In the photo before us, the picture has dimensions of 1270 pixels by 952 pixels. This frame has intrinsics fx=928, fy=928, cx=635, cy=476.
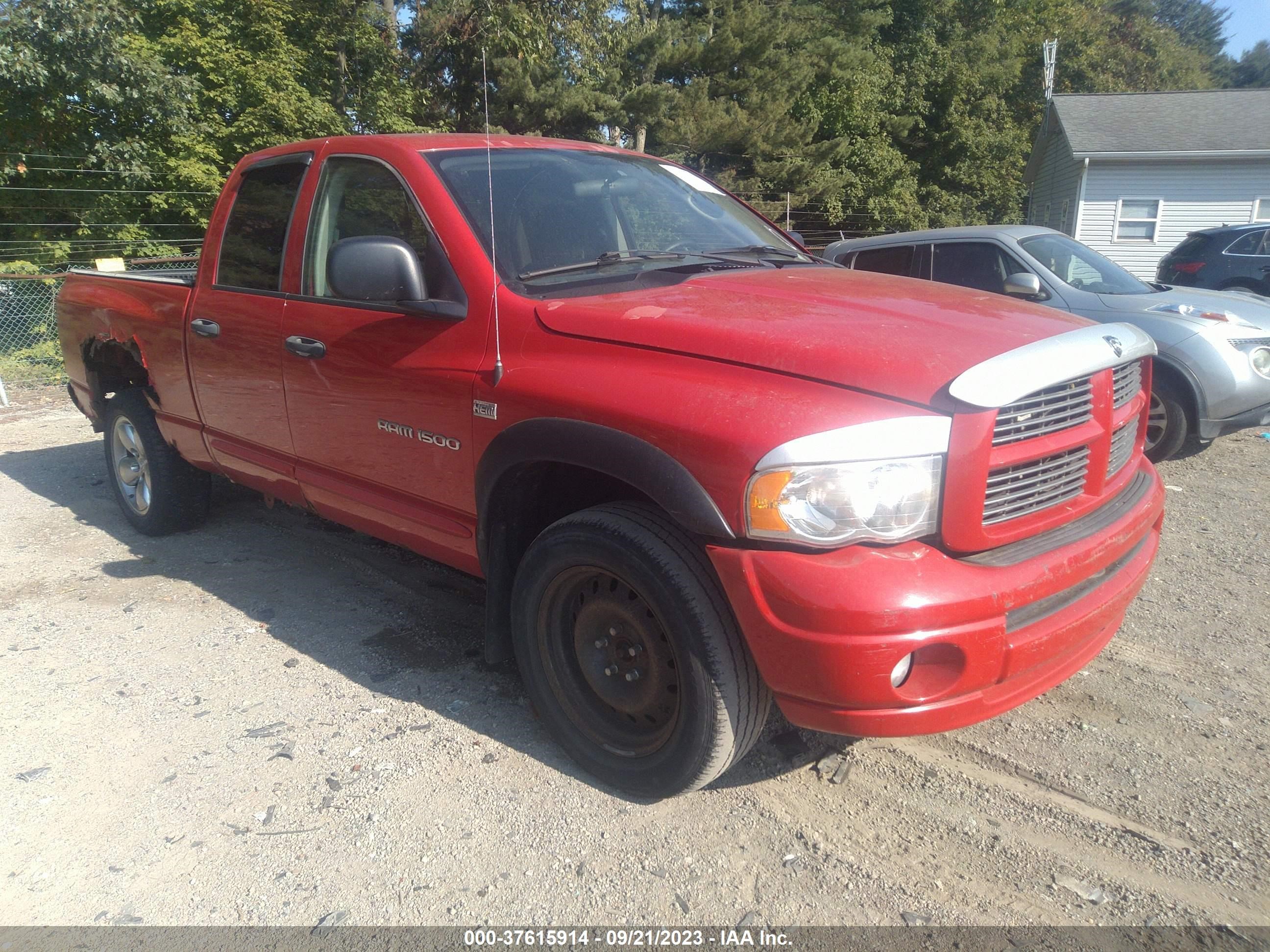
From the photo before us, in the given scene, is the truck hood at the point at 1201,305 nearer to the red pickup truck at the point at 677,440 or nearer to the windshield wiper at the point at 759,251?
the red pickup truck at the point at 677,440

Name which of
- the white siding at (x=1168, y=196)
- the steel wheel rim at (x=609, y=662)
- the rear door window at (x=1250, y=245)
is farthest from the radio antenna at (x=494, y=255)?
the white siding at (x=1168, y=196)

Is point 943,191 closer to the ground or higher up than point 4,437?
higher up

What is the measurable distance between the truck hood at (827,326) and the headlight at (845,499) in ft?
0.62

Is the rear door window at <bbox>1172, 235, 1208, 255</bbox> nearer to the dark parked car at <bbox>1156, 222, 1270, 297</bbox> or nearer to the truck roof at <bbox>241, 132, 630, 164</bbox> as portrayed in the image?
the dark parked car at <bbox>1156, 222, 1270, 297</bbox>

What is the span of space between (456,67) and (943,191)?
76.3 ft

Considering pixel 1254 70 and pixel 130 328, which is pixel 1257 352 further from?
pixel 1254 70

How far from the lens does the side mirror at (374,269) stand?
9.68 ft

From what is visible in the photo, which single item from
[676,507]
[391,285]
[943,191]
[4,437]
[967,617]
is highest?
[943,191]

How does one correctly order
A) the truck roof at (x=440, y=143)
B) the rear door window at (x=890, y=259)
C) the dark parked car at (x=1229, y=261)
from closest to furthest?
the truck roof at (x=440, y=143)
the rear door window at (x=890, y=259)
the dark parked car at (x=1229, y=261)

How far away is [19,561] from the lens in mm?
5047

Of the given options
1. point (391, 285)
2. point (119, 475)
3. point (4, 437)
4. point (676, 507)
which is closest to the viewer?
point (676, 507)

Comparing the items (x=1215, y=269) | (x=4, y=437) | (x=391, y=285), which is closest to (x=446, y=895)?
(x=391, y=285)

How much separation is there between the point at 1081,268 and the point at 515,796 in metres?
6.35

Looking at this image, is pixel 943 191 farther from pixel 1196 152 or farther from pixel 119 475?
pixel 119 475
